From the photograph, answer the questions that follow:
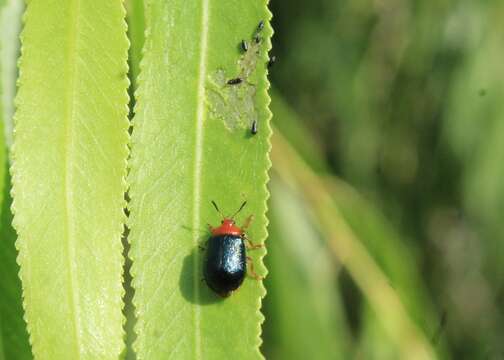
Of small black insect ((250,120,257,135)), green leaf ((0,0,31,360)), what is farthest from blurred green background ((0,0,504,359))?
small black insect ((250,120,257,135))

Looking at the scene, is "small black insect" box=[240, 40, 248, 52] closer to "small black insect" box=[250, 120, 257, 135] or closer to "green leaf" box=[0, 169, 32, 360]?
"small black insect" box=[250, 120, 257, 135]

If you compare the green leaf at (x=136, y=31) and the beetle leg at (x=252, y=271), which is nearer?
the beetle leg at (x=252, y=271)

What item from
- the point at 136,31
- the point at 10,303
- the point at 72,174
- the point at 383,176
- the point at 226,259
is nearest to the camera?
the point at 72,174

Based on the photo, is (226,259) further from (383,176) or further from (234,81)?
(383,176)

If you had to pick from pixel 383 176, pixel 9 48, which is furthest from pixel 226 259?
pixel 383 176

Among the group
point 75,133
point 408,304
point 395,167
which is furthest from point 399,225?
point 75,133

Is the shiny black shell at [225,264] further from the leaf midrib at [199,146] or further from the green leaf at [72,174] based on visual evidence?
the green leaf at [72,174]

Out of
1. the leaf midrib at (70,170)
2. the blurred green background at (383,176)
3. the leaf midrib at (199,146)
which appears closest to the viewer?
the leaf midrib at (70,170)

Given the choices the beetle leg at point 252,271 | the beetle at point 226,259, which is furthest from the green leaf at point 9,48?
the beetle leg at point 252,271

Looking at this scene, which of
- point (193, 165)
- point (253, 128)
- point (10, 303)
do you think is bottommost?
point (10, 303)
